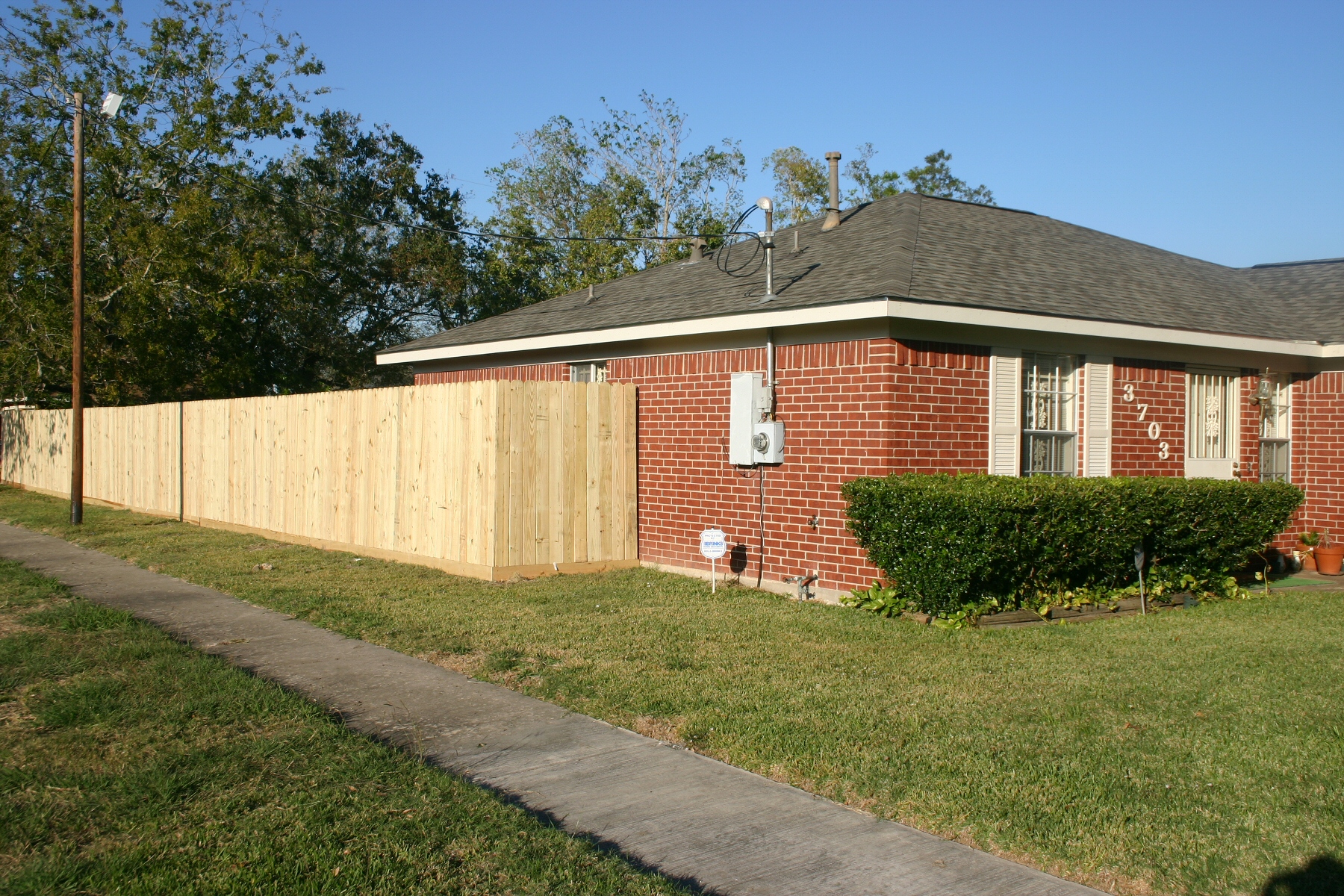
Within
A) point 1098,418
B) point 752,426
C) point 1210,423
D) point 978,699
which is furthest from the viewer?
point 1210,423

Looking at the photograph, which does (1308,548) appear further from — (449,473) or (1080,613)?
(449,473)

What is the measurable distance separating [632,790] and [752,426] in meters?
6.29

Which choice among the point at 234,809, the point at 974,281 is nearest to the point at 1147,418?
the point at 974,281

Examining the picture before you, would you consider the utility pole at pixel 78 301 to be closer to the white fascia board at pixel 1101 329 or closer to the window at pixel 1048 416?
Answer: the white fascia board at pixel 1101 329

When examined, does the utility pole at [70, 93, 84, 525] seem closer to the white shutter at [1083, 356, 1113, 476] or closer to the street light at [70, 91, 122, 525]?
the street light at [70, 91, 122, 525]

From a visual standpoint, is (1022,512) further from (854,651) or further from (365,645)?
(365,645)

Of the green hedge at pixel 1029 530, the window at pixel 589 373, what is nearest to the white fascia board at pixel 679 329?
the window at pixel 589 373

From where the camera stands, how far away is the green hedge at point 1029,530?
28.5ft

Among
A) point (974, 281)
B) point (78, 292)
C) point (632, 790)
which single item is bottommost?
point (632, 790)

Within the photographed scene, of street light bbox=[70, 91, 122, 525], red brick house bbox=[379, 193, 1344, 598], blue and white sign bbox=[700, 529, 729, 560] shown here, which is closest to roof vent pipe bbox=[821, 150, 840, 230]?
red brick house bbox=[379, 193, 1344, 598]

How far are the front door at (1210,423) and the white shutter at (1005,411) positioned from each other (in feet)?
10.3

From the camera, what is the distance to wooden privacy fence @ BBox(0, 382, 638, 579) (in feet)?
37.1

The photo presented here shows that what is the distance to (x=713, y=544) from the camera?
34.6 feet

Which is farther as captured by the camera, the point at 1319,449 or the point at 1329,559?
the point at 1319,449
